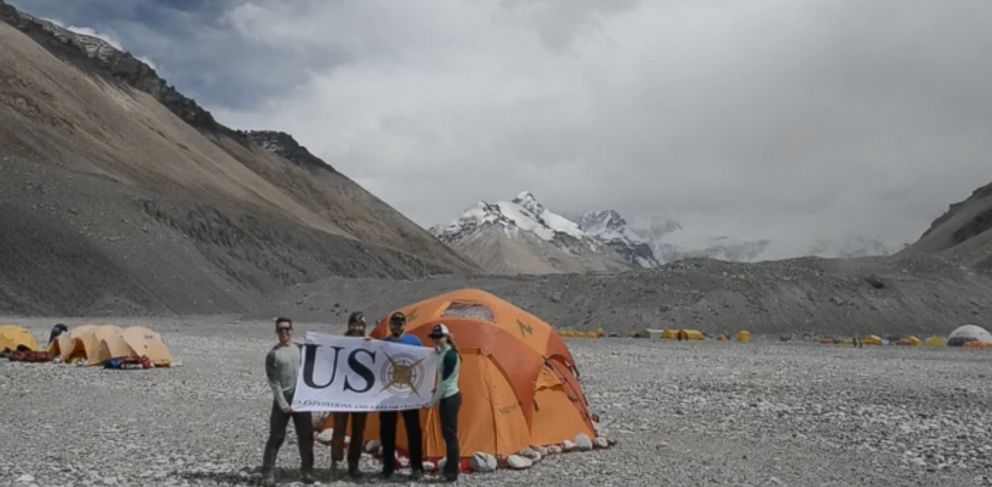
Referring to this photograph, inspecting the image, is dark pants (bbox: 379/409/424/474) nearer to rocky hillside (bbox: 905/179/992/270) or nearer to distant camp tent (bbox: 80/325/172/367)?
distant camp tent (bbox: 80/325/172/367)

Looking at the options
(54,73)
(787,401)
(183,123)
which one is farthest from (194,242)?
(787,401)

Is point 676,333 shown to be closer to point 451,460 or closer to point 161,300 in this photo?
point 451,460

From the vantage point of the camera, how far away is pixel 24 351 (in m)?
28.4

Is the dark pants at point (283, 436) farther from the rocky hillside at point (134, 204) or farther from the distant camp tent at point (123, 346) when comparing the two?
the rocky hillside at point (134, 204)

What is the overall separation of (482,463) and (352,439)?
5.72 feet

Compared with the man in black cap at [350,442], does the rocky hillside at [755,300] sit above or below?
above

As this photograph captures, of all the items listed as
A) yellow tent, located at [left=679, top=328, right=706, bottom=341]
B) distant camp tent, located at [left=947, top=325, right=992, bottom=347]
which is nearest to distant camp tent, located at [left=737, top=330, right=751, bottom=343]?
yellow tent, located at [left=679, top=328, right=706, bottom=341]

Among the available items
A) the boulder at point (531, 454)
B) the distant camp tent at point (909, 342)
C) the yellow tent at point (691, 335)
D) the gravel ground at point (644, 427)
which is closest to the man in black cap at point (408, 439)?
the gravel ground at point (644, 427)

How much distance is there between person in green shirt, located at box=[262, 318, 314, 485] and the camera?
10.7 meters

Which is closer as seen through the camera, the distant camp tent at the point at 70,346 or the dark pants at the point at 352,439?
the dark pants at the point at 352,439

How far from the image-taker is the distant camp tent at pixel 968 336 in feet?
157

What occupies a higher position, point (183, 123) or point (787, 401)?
point (183, 123)

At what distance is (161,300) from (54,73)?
53.3m

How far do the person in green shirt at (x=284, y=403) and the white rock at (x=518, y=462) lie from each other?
2.70 metres
